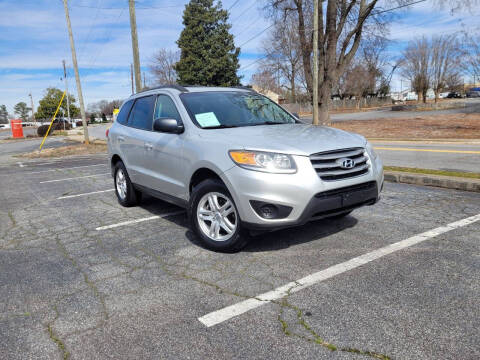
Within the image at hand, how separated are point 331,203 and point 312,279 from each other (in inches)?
28.6

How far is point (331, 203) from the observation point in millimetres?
3602

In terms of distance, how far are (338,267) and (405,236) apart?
119cm

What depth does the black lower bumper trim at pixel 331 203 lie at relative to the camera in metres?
3.54

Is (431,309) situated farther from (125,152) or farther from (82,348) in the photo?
(125,152)

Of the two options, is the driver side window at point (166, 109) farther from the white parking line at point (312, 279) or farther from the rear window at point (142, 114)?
the white parking line at point (312, 279)

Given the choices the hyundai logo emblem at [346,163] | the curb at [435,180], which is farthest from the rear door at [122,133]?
the curb at [435,180]

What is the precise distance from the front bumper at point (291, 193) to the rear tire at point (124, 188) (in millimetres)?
2756

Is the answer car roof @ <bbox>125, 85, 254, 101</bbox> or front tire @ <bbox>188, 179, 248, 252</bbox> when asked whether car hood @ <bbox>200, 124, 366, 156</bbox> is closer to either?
front tire @ <bbox>188, 179, 248, 252</bbox>

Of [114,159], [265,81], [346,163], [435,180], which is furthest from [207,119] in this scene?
[265,81]

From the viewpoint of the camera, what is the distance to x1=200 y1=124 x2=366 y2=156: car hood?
365 centimetres

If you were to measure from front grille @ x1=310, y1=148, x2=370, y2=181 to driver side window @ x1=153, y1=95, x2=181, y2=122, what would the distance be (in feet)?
6.03

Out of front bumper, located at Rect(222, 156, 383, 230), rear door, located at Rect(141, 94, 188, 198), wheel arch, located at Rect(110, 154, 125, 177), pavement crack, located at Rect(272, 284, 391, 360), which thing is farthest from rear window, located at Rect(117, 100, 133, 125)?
pavement crack, located at Rect(272, 284, 391, 360)

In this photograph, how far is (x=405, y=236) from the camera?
428cm

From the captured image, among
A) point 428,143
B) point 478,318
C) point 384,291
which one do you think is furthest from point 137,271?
point 428,143
